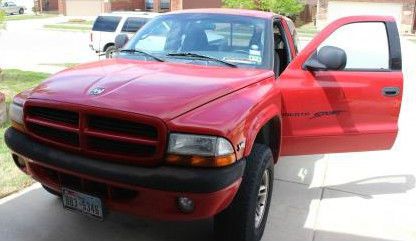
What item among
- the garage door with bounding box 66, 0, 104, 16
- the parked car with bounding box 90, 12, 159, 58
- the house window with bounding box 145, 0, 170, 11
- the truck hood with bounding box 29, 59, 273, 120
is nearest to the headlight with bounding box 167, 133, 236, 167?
the truck hood with bounding box 29, 59, 273, 120

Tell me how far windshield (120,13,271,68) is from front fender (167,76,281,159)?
2.23 feet

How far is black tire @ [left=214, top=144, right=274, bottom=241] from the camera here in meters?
3.13

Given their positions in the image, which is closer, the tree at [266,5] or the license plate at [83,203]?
the license plate at [83,203]

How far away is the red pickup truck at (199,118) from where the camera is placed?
276 cm

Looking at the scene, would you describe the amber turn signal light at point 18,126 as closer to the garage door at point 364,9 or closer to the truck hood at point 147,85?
the truck hood at point 147,85

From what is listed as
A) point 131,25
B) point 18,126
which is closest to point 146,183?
point 18,126

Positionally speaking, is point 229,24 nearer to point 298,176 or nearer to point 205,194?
point 298,176

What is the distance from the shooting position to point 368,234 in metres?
3.93

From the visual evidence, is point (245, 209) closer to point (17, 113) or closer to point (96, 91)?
point (96, 91)

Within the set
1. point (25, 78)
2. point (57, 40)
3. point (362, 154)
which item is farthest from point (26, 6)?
point (362, 154)

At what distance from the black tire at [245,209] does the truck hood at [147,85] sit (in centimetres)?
→ 53

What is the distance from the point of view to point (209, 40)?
4.28 meters

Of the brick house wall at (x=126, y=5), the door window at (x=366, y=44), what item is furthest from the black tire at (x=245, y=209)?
the brick house wall at (x=126, y=5)

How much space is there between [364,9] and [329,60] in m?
31.9
